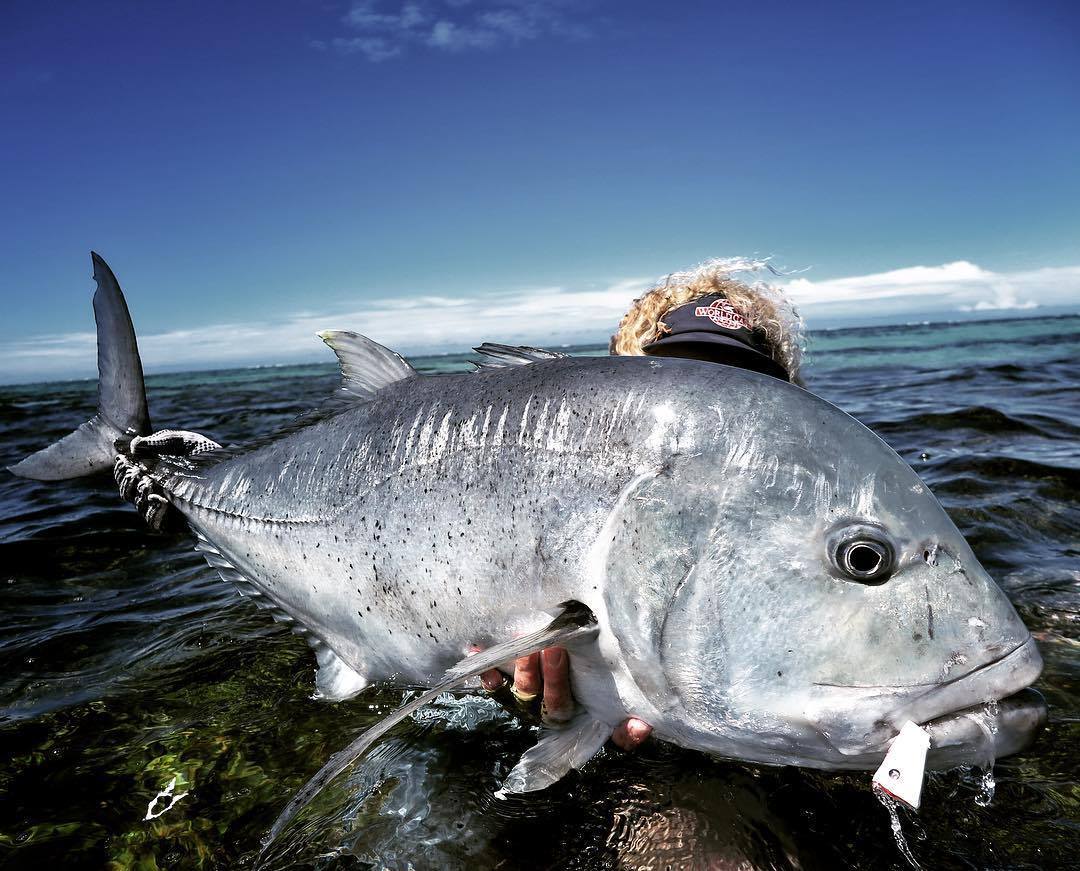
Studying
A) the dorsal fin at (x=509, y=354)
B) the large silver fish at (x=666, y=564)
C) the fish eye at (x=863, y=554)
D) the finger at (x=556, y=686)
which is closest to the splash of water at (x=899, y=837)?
the large silver fish at (x=666, y=564)

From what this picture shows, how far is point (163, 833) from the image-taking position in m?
2.16

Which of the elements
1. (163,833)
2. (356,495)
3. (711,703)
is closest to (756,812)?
(711,703)

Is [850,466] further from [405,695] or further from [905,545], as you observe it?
[405,695]

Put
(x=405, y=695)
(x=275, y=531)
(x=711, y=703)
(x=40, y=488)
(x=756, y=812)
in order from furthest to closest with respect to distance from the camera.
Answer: (x=40, y=488), (x=405, y=695), (x=275, y=531), (x=756, y=812), (x=711, y=703)

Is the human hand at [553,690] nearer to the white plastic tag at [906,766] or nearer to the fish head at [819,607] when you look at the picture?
the fish head at [819,607]

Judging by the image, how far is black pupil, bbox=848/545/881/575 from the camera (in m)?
1.58

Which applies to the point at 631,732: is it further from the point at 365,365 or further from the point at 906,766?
the point at 365,365

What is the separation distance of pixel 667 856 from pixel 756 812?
13.2 inches

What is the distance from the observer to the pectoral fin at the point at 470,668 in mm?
1652

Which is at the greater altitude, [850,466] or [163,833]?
[850,466]

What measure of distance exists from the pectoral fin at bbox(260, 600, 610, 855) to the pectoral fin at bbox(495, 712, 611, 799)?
0.38m

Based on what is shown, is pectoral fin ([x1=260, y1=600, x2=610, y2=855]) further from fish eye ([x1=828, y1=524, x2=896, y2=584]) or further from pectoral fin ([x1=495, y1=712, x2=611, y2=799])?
fish eye ([x1=828, y1=524, x2=896, y2=584])

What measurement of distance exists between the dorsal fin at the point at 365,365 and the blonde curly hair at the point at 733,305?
1590mm

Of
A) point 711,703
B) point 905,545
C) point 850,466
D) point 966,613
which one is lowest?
point 711,703
